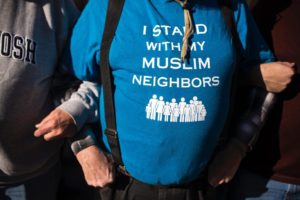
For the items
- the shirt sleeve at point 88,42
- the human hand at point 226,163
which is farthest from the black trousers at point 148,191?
the shirt sleeve at point 88,42

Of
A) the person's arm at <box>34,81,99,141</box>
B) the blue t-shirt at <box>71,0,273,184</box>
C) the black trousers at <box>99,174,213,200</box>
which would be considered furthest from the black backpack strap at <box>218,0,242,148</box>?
the person's arm at <box>34,81,99,141</box>

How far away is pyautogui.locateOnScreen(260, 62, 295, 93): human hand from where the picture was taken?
1713 millimetres

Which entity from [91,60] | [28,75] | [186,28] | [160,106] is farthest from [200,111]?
[28,75]

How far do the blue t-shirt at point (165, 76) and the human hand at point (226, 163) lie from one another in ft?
0.40

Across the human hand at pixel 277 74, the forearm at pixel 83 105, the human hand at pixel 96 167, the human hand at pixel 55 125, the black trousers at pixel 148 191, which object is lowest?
the black trousers at pixel 148 191

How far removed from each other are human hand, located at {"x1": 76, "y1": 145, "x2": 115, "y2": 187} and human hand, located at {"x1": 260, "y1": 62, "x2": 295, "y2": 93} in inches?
28.2

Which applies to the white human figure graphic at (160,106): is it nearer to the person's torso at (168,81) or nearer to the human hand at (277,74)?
the person's torso at (168,81)

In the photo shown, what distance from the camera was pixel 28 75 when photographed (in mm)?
1662

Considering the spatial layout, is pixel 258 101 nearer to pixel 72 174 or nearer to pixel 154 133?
pixel 154 133

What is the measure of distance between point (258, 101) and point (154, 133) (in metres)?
0.51

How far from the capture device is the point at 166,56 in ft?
5.14

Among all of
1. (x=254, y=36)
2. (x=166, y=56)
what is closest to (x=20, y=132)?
(x=166, y=56)

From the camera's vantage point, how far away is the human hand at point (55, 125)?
1.65 meters

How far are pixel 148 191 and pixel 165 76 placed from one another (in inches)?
19.2
